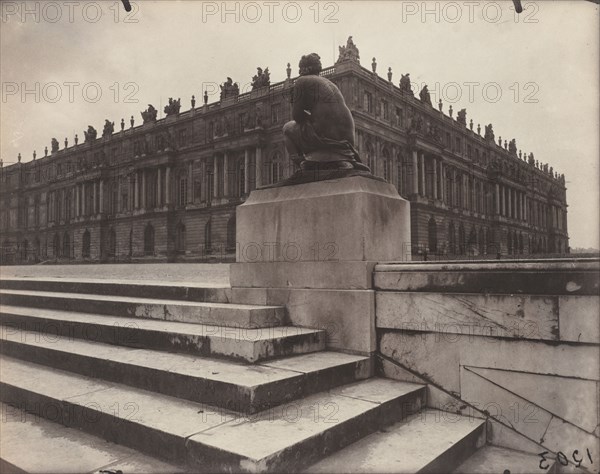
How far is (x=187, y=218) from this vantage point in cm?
5238

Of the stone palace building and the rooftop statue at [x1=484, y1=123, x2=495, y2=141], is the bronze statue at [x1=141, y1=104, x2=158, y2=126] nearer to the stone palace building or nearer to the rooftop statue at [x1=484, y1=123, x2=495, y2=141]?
the stone palace building

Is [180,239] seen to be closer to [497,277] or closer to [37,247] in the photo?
[37,247]

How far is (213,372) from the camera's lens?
3383 millimetres

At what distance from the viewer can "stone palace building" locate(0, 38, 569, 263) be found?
4522cm

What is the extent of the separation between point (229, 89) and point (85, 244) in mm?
32445

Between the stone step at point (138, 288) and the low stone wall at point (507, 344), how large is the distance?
81.3 inches

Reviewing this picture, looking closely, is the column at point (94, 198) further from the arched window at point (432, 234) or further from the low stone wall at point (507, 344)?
the low stone wall at point (507, 344)

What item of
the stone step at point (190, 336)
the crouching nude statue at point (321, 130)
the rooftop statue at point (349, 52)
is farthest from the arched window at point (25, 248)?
the crouching nude statue at point (321, 130)

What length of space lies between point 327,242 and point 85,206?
68700 mm

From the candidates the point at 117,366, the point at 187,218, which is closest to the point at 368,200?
the point at 117,366

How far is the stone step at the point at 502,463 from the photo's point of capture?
9.62 ft

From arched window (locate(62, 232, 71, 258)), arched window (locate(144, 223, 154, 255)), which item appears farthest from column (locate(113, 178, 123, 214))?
arched window (locate(62, 232, 71, 258))

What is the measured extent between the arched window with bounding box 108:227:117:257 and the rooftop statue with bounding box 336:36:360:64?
1541 inches

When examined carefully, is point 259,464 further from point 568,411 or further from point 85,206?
point 85,206
